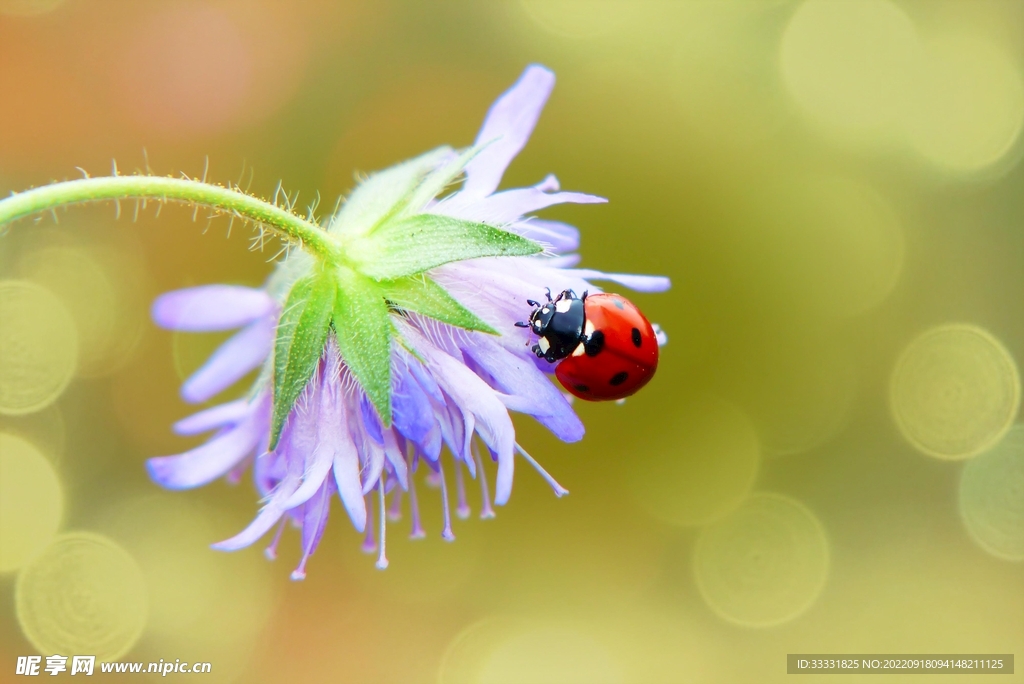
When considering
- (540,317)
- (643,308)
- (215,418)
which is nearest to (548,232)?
(540,317)

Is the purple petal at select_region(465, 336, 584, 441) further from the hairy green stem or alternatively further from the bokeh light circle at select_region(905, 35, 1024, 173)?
the bokeh light circle at select_region(905, 35, 1024, 173)

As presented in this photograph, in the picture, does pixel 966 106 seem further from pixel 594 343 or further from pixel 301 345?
pixel 301 345

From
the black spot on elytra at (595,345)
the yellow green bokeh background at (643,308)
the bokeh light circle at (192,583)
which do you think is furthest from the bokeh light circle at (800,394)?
the black spot on elytra at (595,345)

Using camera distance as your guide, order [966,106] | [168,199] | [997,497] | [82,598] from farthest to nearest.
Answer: [966,106] → [997,497] → [82,598] → [168,199]

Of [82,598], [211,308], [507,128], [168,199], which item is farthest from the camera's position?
[82,598]

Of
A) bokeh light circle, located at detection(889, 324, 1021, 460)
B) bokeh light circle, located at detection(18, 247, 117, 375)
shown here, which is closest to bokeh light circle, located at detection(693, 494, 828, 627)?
bokeh light circle, located at detection(889, 324, 1021, 460)
